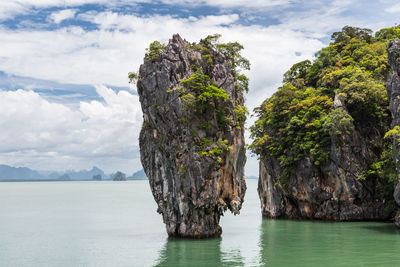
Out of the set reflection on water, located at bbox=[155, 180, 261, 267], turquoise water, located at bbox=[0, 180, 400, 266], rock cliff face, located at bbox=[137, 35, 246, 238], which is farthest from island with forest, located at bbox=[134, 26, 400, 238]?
turquoise water, located at bbox=[0, 180, 400, 266]

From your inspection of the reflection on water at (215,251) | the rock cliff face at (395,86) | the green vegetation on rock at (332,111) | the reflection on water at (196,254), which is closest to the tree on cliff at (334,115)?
the green vegetation on rock at (332,111)

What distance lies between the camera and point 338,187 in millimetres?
39438

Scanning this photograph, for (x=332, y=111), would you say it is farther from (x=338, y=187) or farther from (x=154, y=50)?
(x=154, y=50)

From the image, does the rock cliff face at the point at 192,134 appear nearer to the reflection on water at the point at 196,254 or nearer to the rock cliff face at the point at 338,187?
the reflection on water at the point at 196,254

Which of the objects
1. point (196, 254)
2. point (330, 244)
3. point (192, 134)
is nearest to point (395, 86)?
point (330, 244)

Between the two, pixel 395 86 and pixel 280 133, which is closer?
pixel 395 86

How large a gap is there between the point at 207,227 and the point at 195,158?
17.0 feet

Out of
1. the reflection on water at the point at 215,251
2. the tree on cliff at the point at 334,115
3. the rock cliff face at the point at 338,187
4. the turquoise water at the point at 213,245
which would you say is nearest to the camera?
the reflection on water at the point at 215,251

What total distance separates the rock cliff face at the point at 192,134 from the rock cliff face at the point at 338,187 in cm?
1184

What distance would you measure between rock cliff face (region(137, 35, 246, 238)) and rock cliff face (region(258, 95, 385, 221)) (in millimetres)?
11842

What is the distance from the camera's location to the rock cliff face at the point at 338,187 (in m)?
38.7

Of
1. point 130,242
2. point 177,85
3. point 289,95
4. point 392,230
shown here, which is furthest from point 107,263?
point 289,95

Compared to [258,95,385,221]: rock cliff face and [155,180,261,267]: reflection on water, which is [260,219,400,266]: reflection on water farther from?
[258,95,385,221]: rock cliff face

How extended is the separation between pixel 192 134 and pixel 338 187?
17.9 meters
